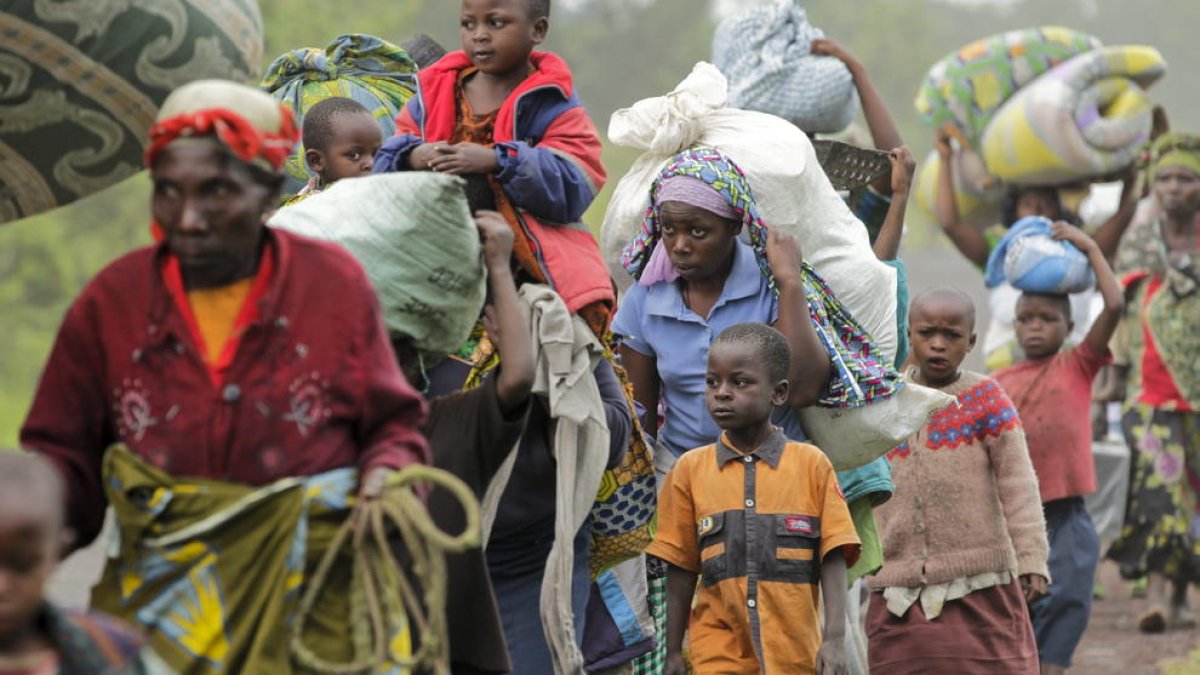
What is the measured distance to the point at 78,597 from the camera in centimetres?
1160

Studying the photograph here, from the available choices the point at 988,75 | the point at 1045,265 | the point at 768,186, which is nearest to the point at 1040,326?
the point at 1045,265

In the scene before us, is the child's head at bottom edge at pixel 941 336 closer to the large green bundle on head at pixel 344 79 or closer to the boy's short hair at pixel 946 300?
the boy's short hair at pixel 946 300

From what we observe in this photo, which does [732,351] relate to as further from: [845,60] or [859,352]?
[845,60]

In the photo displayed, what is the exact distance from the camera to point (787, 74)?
814 centimetres

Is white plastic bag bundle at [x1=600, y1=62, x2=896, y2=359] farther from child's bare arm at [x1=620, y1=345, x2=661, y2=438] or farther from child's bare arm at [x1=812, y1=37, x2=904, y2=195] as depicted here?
child's bare arm at [x1=812, y1=37, x2=904, y2=195]

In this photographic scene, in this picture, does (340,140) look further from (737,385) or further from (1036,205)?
(1036,205)

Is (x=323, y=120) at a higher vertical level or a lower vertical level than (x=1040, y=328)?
higher

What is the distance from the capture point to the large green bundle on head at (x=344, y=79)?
262 inches

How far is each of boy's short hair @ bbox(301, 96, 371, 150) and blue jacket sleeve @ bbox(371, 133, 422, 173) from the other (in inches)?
29.1

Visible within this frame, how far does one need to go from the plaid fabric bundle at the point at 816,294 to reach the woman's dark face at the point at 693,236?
0.07 meters

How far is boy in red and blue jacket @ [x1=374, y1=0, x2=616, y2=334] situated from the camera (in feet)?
17.2

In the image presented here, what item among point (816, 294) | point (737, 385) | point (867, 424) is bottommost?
point (867, 424)

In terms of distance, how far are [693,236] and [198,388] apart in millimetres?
2512

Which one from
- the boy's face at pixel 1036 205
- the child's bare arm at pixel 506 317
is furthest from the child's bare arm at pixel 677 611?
the boy's face at pixel 1036 205
